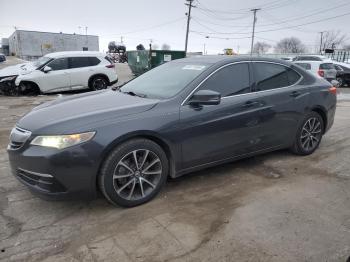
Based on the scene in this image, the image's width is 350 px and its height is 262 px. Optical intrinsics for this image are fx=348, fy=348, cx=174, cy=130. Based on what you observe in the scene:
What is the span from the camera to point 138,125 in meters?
3.53

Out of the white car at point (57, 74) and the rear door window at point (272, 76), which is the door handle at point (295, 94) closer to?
the rear door window at point (272, 76)

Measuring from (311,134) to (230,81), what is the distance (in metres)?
1.83

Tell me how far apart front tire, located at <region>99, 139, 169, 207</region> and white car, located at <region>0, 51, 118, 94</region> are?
32.8 feet

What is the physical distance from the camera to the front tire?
341 cm

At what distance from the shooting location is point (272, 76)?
483 cm

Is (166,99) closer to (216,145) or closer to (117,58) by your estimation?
(216,145)

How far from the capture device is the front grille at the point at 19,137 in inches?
134

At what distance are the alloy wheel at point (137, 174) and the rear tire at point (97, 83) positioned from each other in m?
10.4

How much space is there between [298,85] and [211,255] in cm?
318

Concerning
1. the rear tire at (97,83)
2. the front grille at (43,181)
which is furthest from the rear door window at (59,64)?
the front grille at (43,181)

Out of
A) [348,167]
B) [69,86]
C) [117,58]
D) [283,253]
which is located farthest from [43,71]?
[117,58]

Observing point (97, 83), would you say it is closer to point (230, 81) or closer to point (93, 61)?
point (93, 61)

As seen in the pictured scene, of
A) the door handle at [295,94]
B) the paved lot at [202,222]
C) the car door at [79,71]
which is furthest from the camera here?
the car door at [79,71]

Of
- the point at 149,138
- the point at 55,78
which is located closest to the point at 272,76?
the point at 149,138
